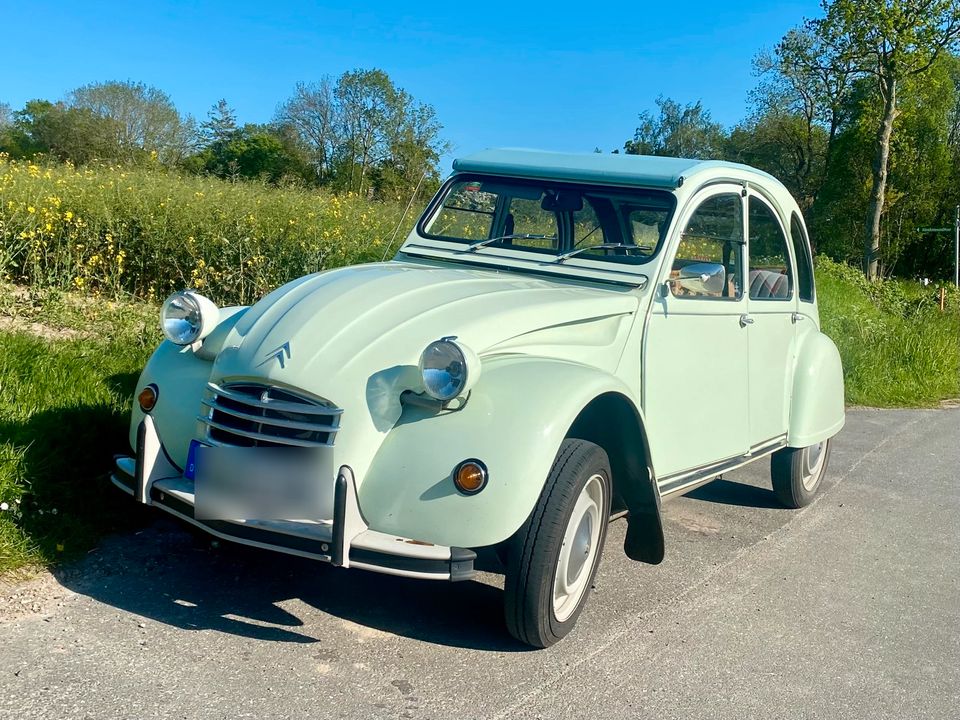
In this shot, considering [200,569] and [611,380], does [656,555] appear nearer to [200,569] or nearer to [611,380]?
[611,380]

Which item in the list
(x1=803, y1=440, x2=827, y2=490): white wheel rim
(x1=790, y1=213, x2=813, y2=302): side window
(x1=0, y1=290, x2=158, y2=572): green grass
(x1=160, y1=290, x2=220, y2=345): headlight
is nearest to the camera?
(x1=160, y1=290, x2=220, y2=345): headlight

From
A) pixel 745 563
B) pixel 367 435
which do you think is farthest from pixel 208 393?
pixel 745 563

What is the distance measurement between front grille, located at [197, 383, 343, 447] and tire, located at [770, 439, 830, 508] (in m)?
3.44

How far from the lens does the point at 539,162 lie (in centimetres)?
509

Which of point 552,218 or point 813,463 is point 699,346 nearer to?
point 552,218

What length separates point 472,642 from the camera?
3600 millimetres

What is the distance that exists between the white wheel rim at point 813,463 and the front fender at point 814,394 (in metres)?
0.25

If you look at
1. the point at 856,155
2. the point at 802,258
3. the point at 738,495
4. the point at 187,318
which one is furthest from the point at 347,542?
the point at 856,155

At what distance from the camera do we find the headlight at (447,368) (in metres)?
3.27

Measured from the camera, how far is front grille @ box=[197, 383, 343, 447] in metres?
3.31

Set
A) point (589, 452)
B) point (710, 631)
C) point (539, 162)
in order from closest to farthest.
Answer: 1. point (589, 452)
2. point (710, 631)
3. point (539, 162)

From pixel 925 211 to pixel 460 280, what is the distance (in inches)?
1972

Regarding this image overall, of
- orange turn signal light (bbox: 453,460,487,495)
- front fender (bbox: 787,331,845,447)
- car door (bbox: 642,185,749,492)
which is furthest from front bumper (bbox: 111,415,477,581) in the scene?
front fender (bbox: 787,331,845,447)

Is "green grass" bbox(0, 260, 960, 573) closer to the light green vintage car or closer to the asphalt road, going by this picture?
the asphalt road
